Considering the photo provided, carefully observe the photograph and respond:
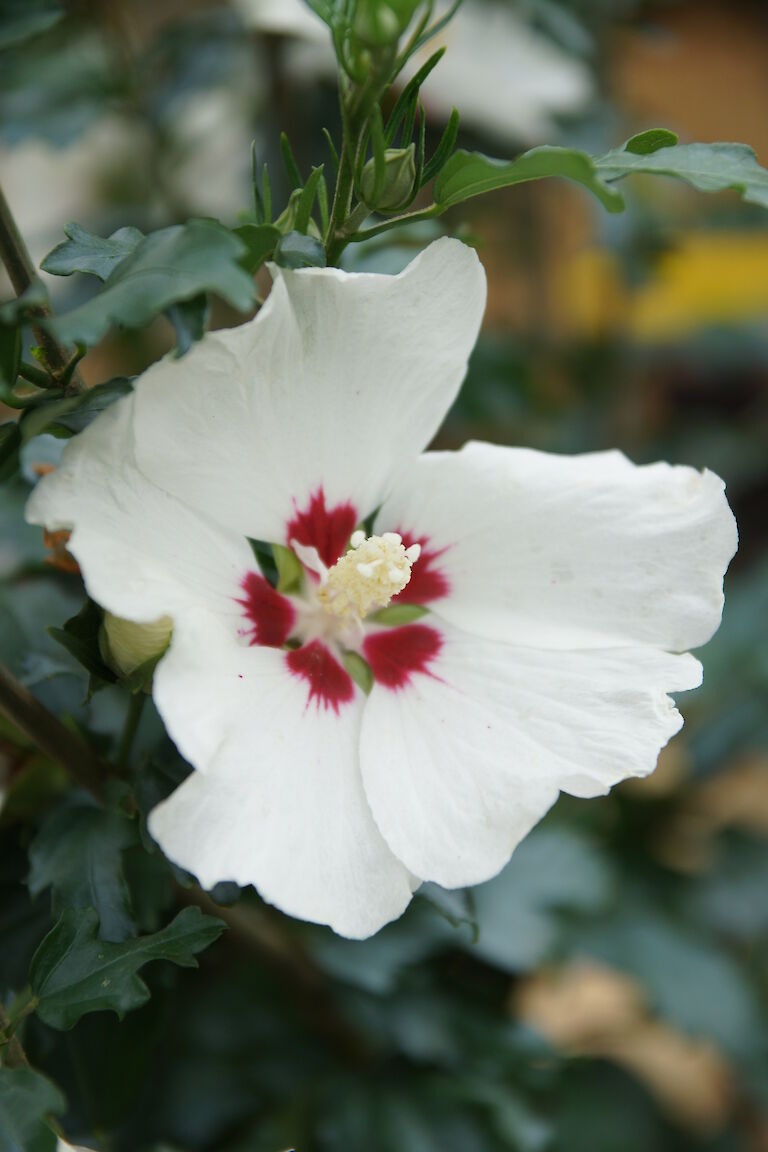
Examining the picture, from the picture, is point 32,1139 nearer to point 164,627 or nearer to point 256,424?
point 164,627

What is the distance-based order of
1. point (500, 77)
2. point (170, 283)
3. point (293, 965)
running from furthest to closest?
point (500, 77)
point (293, 965)
point (170, 283)

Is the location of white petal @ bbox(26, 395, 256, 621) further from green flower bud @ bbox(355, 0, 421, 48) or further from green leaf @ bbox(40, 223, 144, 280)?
green flower bud @ bbox(355, 0, 421, 48)

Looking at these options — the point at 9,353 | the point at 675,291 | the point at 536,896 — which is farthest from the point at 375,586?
the point at 675,291

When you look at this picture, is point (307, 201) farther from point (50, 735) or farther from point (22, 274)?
point (50, 735)

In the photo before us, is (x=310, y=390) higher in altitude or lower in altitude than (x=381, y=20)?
lower

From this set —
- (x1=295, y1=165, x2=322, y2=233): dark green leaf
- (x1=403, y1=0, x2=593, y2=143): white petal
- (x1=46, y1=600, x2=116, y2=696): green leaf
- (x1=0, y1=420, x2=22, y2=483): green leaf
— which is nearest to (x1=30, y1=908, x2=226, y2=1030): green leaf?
(x1=46, y1=600, x2=116, y2=696): green leaf

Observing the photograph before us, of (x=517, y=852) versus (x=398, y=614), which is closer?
(x=398, y=614)

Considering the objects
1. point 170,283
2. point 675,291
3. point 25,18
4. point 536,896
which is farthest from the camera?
point 675,291
